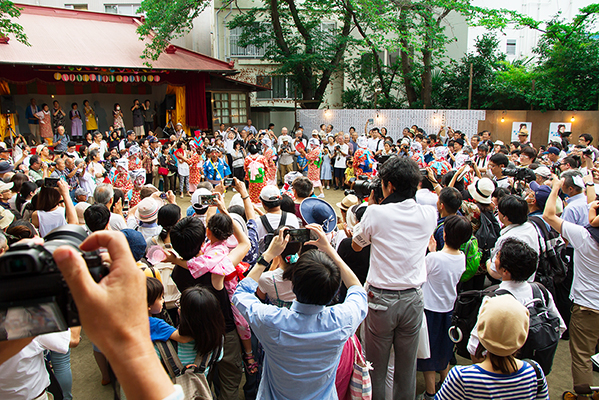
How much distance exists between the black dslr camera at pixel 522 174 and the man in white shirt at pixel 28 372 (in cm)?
518

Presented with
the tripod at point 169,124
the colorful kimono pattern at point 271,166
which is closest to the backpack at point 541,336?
the colorful kimono pattern at point 271,166

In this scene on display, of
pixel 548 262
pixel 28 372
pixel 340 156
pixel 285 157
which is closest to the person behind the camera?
pixel 28 372

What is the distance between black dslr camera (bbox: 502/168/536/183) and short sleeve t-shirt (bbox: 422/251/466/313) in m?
2.54

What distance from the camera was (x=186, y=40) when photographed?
19.0m

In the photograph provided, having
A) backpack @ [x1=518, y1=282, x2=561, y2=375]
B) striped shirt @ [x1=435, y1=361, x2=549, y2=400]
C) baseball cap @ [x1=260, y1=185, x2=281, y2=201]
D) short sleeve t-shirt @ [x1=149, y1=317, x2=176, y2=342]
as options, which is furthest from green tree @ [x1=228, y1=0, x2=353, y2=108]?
striped shirt @ [x1=435, y1=361, x2=549, y2=400]

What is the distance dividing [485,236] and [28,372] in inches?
148

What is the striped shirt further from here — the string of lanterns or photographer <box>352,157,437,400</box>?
the string of lanterns

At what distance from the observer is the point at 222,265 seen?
2.76 meters

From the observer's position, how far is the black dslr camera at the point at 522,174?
5051mm

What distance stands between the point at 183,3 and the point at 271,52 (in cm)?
558

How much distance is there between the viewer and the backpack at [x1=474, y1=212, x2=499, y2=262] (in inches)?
152

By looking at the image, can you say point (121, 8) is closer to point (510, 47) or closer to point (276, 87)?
point (276, 87)

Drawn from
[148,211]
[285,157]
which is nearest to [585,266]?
[148,211]

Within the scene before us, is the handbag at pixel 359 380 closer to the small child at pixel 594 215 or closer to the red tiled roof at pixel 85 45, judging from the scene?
the small child at pixel 594 215
